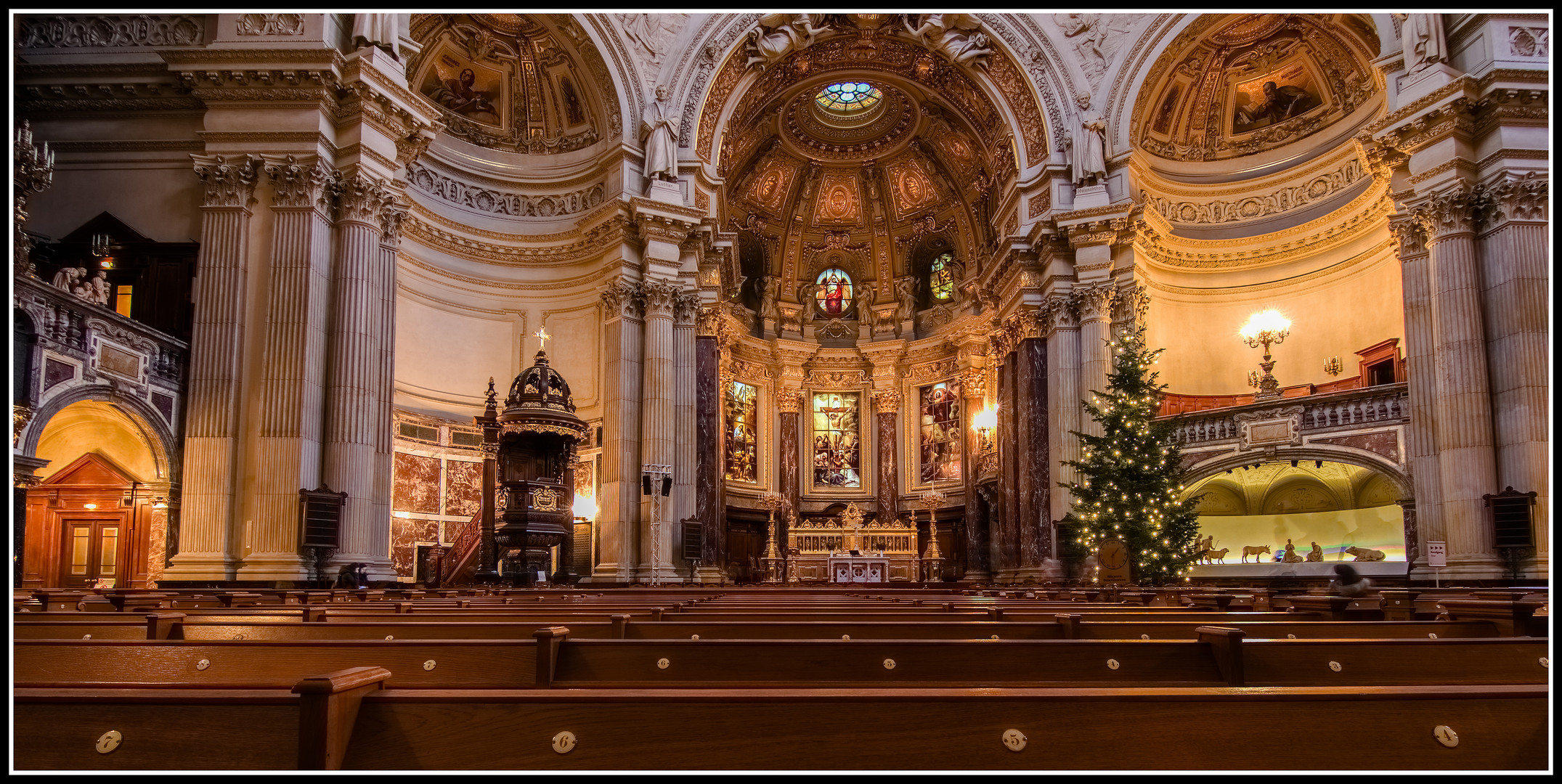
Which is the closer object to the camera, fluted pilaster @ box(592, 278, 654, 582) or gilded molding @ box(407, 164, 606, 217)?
fluted pilaster @ box(592, 278, 654, 582)

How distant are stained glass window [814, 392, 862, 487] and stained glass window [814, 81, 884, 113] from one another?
365 inches

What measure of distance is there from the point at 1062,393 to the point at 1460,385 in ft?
26.3

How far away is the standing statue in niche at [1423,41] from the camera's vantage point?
1655 cm

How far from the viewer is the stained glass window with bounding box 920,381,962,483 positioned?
3123 cm

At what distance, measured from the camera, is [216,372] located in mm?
14359

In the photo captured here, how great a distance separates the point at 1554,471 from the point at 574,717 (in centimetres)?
272

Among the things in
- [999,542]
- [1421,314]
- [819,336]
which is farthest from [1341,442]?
[819,336]

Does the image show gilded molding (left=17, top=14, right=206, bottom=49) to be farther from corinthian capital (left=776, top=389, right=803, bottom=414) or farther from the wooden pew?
corinthian capital (left=776, top=389, right=803, bottom=414)

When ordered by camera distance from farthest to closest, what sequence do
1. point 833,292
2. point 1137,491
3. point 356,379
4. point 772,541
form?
point 833,292 → point 772,541 → point 1137,491 → point 356,379

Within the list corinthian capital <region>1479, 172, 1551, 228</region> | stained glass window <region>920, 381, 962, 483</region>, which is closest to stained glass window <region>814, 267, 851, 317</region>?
stained glass window <region>920, 381, 962, 483</region>

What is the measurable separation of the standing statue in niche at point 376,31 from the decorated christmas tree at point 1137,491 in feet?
45.1

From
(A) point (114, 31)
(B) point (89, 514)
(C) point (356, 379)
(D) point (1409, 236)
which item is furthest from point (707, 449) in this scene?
(D) point (1409, 236)

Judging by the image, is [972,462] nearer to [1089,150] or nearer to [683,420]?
[1089,150]

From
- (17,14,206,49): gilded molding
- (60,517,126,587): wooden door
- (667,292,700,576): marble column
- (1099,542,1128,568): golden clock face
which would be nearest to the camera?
(17,14,206,49): gilded molding
